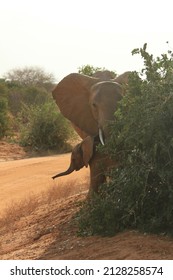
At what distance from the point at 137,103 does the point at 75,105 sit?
3.76 metres

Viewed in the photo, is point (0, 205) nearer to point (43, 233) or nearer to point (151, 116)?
point (43, 233)

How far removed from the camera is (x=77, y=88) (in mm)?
8984

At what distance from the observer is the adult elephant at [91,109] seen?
711 centimetres

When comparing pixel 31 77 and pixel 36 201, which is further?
pixel 31 77

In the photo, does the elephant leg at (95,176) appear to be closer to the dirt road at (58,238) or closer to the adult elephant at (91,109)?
the adult elephant at (91,109)

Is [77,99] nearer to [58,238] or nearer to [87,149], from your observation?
[87,149]

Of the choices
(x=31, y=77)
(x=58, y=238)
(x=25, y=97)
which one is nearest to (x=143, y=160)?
(x=58, y=238)

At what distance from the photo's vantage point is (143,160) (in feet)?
17.2

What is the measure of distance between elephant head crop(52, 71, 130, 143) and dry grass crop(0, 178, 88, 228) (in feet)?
4.22

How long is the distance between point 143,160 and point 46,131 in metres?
16.6

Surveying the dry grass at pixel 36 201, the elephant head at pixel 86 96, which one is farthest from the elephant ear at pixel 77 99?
the dry grass at pixel 36 201

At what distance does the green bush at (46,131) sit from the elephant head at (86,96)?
12140 millimetres

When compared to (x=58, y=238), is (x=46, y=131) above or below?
above

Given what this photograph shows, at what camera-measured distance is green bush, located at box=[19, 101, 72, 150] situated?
70.6 feet
